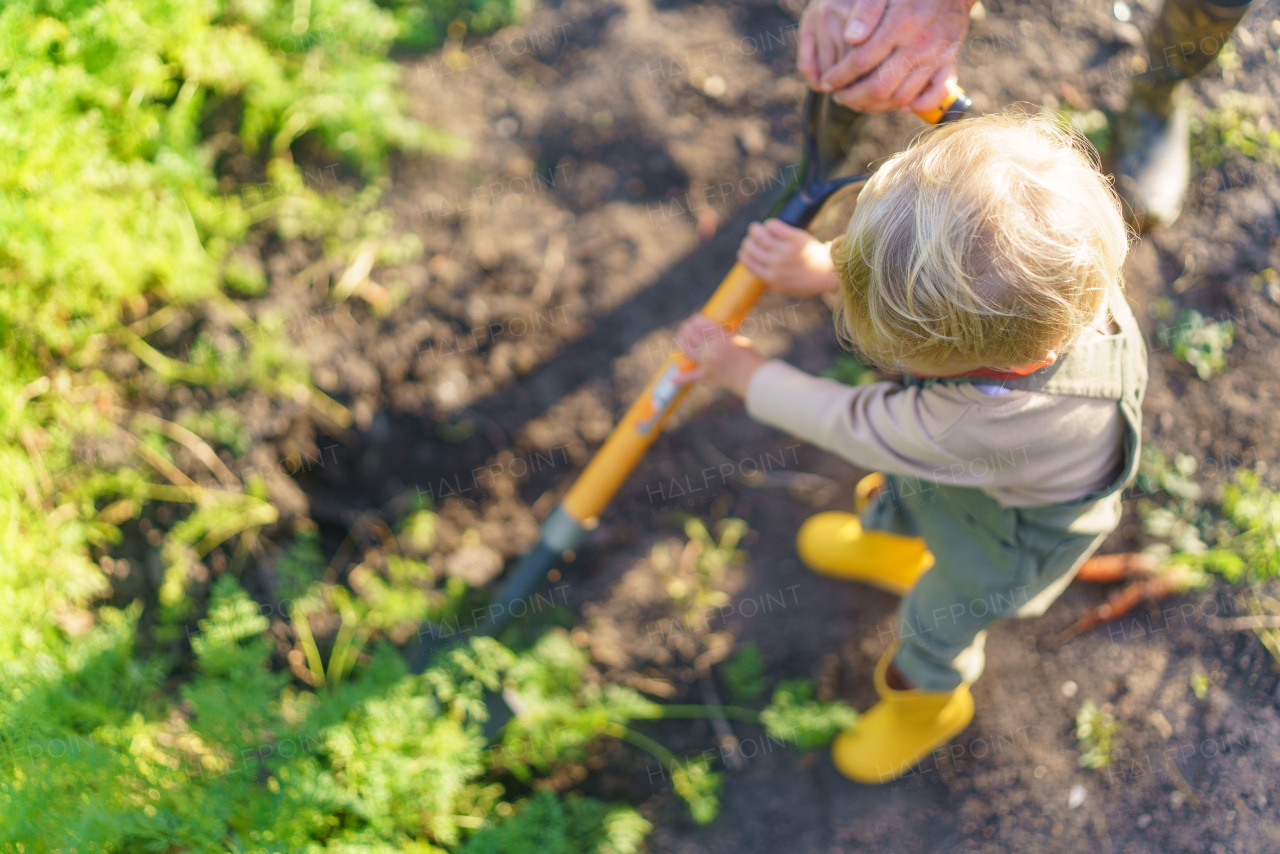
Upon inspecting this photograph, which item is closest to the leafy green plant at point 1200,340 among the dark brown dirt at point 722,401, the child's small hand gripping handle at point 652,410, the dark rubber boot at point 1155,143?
the dark brown dirt at point 722,401

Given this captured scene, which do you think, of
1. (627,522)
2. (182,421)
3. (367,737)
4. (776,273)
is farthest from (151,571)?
(776,273)

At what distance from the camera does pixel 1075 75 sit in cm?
261

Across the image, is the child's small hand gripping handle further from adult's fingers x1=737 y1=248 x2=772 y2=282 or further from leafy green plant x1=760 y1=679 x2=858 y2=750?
leafy green plant x1=760 y1=679 x2=858 y2=750

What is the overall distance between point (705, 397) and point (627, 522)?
0.49 metres

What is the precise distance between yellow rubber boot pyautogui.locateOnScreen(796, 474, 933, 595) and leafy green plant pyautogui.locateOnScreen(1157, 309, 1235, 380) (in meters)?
1.04

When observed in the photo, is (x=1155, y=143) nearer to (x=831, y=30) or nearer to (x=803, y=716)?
(x=831, y=30)

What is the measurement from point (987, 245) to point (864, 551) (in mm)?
1281

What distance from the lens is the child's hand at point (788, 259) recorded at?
1.60 m

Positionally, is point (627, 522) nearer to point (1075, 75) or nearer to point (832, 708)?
point (832, 708)

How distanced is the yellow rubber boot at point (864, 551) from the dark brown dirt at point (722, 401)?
0.09 meters

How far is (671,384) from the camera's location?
6.06 ft

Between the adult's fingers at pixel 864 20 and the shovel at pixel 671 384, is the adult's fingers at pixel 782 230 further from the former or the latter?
the adult's fingers at pixel 864 20

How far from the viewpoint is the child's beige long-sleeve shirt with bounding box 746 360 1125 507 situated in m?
1.33

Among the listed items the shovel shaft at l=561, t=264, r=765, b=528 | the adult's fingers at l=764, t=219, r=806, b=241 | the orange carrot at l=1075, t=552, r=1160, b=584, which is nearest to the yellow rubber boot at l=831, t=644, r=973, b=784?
the orange carrot at l=1075, t=552, r=1160, b=584
